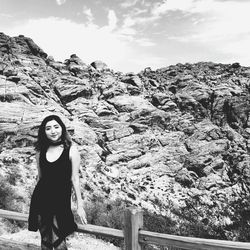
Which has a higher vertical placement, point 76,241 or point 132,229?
point 132,229

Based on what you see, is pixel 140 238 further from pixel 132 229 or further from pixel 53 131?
pixel 53 131

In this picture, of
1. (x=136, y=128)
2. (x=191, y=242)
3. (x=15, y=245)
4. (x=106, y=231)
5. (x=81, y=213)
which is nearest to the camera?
(x=191, y=242)

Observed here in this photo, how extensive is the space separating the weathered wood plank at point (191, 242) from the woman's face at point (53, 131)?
1399mm

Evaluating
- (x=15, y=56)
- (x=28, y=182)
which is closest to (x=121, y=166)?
(x=28, y=182)

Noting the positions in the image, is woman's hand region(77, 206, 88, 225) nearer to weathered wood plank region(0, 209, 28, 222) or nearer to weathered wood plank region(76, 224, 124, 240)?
weathered wood plank region(76, 224, 124, 240)

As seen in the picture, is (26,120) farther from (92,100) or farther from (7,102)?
(92,100)

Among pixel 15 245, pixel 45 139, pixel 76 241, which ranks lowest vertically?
pixel 76 241

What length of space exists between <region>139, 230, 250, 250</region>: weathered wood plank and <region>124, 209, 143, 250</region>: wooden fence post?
6 centimetres

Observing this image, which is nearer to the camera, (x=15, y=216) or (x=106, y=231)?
(x=106, y=231)

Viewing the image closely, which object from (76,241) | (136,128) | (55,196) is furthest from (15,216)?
(136,128)

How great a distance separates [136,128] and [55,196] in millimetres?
37906

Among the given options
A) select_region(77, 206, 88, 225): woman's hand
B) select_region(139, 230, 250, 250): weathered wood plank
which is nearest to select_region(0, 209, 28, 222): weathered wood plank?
select_region(77, 206, 88, 225): woman's hand

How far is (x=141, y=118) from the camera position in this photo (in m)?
43.8

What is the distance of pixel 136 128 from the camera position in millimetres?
41281
